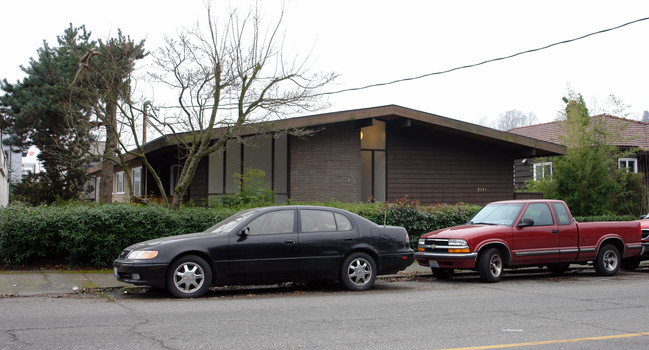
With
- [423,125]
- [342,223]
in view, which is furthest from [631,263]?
[342,223]

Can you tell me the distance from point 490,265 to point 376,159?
9832 millimetres

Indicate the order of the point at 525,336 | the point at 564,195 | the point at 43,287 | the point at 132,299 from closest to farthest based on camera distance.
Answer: the point at 525,336 → the point at 132,299 → the point at 43,287 → the point at 564,195

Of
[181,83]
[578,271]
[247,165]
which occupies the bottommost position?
[578,271]

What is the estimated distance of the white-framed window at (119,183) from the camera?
31.2m

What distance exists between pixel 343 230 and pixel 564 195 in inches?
637

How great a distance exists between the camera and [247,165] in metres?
20.1

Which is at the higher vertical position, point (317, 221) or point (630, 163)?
point (630, 163)

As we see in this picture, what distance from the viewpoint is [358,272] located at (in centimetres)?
1064

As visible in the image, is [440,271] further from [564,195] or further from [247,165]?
[564,195]

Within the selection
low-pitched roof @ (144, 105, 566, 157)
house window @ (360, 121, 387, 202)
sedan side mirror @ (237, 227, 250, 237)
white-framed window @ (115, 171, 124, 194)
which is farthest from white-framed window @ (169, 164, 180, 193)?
sedan side mirror @ (237, 227, 250, 237)

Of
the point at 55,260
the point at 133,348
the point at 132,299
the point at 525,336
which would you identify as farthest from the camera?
the point at 55,260

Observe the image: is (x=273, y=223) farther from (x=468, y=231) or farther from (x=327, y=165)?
(x=327, y=165)

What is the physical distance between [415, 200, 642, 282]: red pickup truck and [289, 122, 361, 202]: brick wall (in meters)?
7.01

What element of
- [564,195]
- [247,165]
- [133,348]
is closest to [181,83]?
[247,165]
